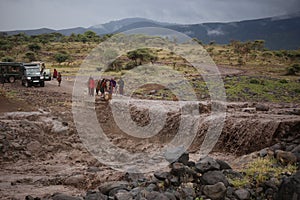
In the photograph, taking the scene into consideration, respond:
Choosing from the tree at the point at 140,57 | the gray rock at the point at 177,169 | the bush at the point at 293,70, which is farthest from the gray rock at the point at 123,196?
the tree at the point at 140,57

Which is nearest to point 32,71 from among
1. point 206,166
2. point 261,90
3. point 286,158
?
point 261,90

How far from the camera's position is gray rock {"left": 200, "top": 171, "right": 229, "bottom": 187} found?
25.7 ft

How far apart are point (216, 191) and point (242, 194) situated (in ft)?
2.10

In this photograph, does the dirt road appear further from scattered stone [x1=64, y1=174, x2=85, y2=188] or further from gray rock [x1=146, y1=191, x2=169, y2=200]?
gray rock [x1=146, y1=191, x2=169, y2=200]

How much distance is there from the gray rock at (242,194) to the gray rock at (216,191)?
13.1 inches

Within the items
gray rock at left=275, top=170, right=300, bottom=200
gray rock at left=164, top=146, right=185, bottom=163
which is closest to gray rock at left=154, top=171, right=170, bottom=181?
gray rock at left=164, top=146, right=185, bottom=163

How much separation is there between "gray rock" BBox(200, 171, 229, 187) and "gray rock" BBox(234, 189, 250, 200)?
33 centimetres

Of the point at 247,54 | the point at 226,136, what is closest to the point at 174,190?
the point at 226,136

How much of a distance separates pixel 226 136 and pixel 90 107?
28.7 feet

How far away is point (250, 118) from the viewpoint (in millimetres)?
13148

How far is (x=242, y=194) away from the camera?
756 cm

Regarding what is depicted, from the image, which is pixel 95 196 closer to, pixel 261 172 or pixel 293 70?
pixel 261 172

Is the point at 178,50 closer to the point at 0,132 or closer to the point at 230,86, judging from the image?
the point at 230,86

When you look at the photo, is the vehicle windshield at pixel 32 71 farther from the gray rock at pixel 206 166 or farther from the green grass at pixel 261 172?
the green grass at pixel 261 172
